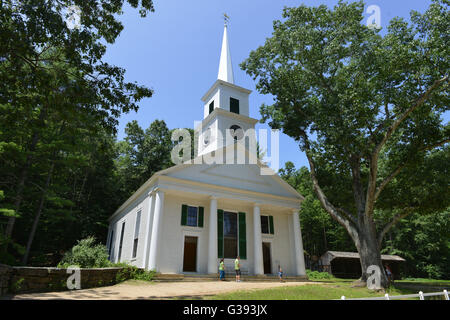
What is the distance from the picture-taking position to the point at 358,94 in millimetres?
12789

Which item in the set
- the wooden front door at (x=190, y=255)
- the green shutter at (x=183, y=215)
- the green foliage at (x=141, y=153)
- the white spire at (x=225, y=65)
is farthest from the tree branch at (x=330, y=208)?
the green foliage at (x=141, y=153)

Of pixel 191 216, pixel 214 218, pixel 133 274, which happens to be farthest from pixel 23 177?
pixel 214 218

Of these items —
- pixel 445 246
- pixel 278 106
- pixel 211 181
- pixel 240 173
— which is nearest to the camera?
pixel 278 106

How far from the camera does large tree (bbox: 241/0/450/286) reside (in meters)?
12.1

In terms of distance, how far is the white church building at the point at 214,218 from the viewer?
1727 centimetres

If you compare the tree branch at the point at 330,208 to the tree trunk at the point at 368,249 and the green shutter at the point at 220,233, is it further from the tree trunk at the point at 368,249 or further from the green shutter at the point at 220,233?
the green shutter at the point at 220,233

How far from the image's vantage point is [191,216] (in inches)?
746

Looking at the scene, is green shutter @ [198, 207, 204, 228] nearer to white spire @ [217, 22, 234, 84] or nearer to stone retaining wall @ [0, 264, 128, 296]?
stone retaining wall @ [0, 264, 128, 296]

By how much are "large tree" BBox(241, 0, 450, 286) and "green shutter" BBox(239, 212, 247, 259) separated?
6006 mm

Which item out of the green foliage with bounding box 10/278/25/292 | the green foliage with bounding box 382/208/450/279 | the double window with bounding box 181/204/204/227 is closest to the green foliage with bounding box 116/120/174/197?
the double window with bounding box 181/204/204/227
